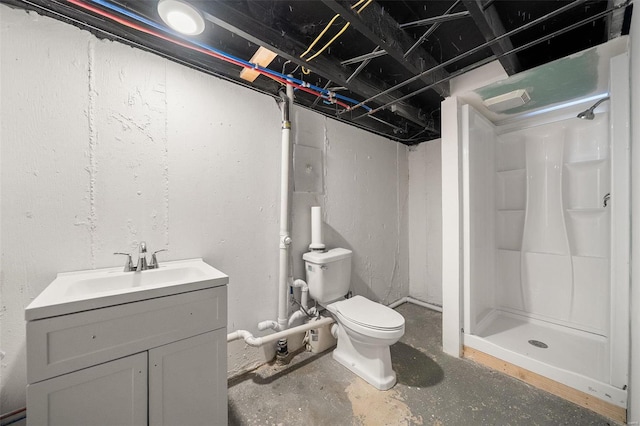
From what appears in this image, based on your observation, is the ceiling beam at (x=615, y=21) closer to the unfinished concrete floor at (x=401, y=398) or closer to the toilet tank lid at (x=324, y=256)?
the toilet tank lid at (x=324, y=256)

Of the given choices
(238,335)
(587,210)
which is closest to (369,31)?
(238,335)

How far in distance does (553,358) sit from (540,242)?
39.5 inches

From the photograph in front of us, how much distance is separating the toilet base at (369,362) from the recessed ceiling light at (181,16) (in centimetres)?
196

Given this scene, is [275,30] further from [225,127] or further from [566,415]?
[566,415]

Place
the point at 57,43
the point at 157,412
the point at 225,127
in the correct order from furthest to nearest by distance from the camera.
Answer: the point at 225,127 → the point at 57,43 → the point at 157,412

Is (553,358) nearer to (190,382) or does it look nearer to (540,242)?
(540,242)

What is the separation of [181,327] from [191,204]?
70 cm

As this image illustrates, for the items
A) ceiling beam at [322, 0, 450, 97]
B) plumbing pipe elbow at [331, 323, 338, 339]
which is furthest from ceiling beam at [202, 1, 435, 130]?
plumbing pipe elbow at [331, 323, 338, 339]

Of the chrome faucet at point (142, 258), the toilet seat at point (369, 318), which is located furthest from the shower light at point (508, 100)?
the chrome faucet at point (142, 258)

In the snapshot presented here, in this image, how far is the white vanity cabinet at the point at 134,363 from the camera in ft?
2.40

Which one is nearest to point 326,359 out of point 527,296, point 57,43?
point 527,296

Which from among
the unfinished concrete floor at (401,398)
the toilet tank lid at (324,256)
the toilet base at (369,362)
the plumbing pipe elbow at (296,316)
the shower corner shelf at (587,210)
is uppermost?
the shower corner shelf at (587,210)

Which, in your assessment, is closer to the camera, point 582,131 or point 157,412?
point 157,412

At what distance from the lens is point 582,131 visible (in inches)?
74.2
